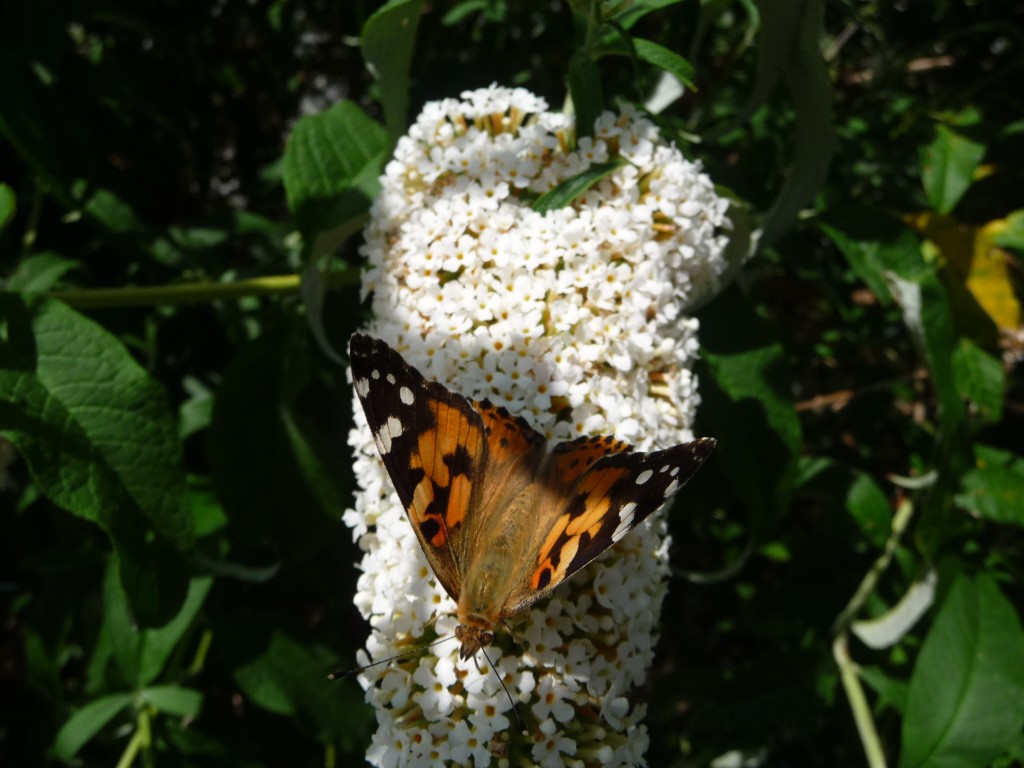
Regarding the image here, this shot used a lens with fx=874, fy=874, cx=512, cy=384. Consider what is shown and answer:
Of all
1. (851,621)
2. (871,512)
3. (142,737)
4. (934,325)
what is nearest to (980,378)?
(934,325)

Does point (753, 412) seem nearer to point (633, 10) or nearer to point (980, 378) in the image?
point (980, 378)

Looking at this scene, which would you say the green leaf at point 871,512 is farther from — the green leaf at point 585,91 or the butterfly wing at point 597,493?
the green leaf at point 585,91

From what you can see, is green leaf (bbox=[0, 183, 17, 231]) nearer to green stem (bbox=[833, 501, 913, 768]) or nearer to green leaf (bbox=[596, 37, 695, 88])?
green leaf (bbox=[596, 37, 695, 88])

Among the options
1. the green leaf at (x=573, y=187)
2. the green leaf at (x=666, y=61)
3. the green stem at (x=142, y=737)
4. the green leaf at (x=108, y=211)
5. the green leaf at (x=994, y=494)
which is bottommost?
the green stem at (x=142, y=737)

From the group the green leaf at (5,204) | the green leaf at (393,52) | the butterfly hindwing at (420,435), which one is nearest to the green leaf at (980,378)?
the butterfly hindwing at (420,435)

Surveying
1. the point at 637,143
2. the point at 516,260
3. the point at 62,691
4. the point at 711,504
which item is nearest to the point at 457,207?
the point at 516,260
